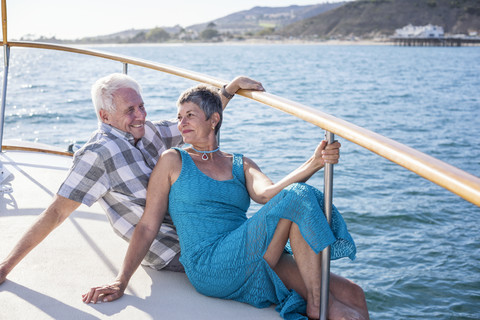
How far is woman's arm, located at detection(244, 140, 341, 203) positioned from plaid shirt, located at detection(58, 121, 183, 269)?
40 cm

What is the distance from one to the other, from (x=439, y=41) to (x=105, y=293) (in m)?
100.0

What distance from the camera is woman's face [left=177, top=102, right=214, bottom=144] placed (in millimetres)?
2287

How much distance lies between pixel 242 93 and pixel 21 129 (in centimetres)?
1440

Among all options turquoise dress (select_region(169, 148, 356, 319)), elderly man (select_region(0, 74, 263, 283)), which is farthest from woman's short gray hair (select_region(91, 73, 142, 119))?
turquoise dress (select_region(169, 148, 356, 319))

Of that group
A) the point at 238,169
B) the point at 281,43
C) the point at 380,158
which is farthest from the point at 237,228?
the point at 281,43

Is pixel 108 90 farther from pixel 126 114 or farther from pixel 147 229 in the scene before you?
pixel 147 229

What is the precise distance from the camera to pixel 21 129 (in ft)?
50.5

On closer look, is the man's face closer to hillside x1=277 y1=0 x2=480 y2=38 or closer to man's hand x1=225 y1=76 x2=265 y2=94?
man's hand x1=225 y1=76 x2=265 y2=94

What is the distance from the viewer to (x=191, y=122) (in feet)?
7.50

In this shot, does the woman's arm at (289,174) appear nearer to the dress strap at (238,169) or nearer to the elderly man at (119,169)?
the dress strap at (238,169)

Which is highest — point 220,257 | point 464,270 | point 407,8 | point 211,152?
point 407,8

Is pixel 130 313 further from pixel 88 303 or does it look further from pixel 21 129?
pixel 21 129

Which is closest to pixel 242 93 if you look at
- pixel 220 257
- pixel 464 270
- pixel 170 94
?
pixel 220 257

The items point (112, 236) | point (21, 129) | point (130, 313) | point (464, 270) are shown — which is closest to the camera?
point (130, 313)
